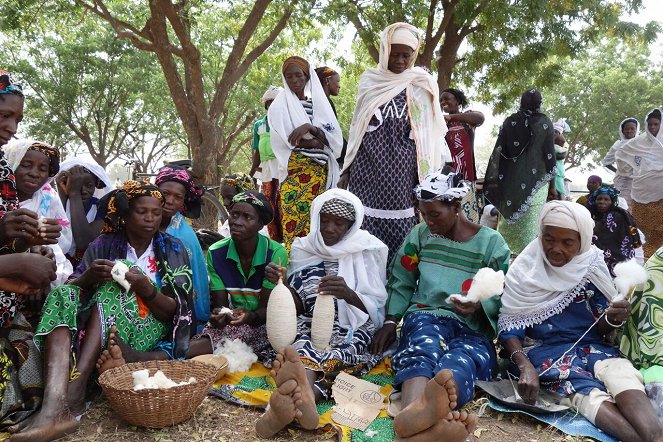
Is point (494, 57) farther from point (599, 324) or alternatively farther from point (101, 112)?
point (101, 112)

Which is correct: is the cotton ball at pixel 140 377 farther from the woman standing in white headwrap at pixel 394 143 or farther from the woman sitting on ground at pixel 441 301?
the woman standing in white headwrap at pixel 394 143

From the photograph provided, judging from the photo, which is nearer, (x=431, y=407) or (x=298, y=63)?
(x=431, y=407)

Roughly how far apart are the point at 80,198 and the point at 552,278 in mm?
3500

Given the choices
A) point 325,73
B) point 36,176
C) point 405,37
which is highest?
point 405,37

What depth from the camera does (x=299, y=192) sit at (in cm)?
526

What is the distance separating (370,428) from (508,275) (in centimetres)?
133

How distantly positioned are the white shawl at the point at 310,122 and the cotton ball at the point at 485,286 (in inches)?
86.7

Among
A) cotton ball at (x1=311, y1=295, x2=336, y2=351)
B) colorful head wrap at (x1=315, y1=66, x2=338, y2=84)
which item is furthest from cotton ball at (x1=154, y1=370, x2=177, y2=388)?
colorful head wrap at (x1=315, y1=66, x2=338, y2=84)

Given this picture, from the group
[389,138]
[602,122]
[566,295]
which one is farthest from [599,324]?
[602,122]

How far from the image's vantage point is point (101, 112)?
2123 centimetres

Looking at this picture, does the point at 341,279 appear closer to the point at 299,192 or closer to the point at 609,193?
the point at 299,192

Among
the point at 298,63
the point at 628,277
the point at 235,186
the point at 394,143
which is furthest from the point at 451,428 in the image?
the point at 235,186

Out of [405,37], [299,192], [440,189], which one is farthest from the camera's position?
[299,192]

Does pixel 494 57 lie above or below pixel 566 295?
above
